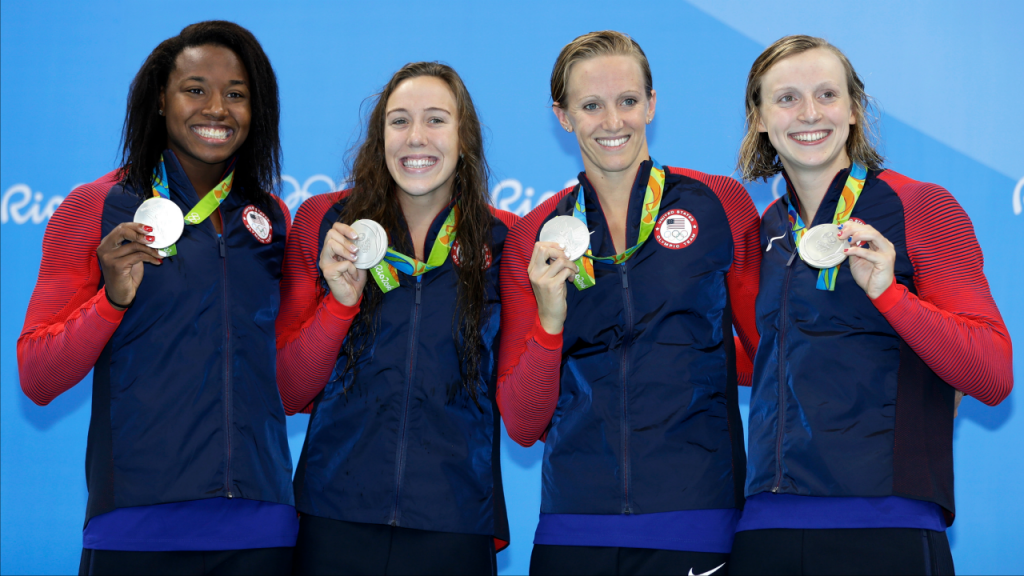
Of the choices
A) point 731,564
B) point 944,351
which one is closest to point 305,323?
point 731,564

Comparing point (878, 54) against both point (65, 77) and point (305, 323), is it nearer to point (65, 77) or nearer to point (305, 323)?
point (305, 323)

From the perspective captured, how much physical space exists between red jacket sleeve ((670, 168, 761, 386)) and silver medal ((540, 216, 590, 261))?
378 millimetres

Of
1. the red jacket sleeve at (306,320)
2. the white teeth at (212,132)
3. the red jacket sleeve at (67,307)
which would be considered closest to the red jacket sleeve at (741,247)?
the red jacket sleeve at (306,320)

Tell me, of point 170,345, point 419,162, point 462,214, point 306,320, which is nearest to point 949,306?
point 462,214

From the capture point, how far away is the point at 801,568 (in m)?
1.86

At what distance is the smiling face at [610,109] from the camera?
2240mm

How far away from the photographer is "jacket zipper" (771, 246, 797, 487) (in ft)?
6.35

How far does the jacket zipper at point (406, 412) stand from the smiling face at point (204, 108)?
71 centimetres

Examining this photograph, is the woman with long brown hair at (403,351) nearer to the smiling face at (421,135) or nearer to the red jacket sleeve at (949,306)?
the smiling face at (421,135)

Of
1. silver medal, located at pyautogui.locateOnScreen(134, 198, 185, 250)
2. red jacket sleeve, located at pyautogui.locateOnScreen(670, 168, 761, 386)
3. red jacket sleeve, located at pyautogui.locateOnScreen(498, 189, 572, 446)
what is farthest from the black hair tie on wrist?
red jacket sleeve, located at pyautogui.locateOnScreen(670, 168, 761, 386)

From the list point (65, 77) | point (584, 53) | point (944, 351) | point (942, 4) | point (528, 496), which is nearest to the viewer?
point (944, 351)

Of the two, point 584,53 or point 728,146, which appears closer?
point 584,53

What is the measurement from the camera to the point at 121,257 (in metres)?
2.00

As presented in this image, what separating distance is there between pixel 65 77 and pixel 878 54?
401 cm
